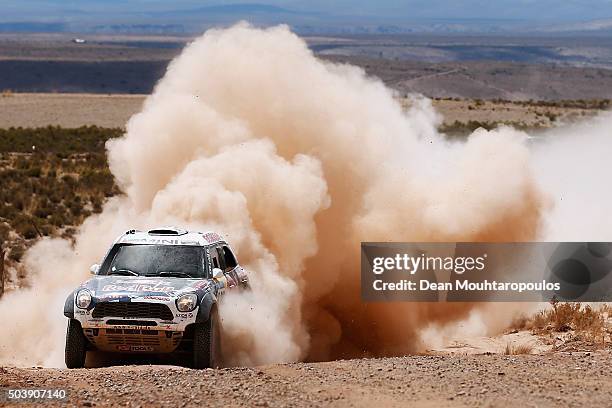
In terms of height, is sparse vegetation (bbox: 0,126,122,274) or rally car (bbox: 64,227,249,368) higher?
rally car (bbox: 64,227,249,368)

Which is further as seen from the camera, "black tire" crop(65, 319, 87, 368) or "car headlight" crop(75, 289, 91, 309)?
"black tire" crop(65, 319, 87, 368)

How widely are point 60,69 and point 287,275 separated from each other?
5347 inches

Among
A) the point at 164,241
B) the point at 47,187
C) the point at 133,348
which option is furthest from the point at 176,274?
the point at 47,187

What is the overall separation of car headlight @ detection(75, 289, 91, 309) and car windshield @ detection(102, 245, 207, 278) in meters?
0.81

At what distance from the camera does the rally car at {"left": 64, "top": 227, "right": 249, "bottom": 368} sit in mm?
12578

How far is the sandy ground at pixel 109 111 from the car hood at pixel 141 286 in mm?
53692

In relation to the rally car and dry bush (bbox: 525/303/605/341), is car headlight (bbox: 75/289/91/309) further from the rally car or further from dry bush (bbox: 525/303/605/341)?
dry bush (bbox: 525/303/605/341)

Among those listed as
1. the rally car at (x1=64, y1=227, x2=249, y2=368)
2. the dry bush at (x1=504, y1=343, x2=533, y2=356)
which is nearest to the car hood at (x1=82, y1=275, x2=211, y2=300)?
the rally car at (x1=64, y1=227, x2=249, y2=368)

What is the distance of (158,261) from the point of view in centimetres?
1375

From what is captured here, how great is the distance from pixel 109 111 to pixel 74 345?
64.5 m

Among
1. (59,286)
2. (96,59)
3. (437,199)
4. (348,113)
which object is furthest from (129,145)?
(96,59)

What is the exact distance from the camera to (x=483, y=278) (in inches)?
772

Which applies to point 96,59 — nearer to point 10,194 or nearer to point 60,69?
point 60,69

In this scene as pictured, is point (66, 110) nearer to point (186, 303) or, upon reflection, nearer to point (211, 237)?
point (211, 237)
